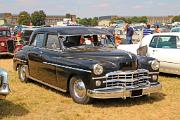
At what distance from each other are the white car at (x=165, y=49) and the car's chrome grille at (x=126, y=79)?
11.8 ft

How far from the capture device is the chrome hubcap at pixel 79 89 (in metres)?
7.99

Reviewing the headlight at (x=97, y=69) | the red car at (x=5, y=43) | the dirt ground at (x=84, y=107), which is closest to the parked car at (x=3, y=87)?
the dirt ground at (x=84, y=107)

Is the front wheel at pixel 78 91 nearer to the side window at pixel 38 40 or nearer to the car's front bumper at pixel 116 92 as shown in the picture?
the car's front bumper at pixel 116 92

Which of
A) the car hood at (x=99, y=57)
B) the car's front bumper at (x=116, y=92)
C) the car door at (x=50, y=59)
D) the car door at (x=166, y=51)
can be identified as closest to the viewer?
the car's front bumper at (x=116, y=92)

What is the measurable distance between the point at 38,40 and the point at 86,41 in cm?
160

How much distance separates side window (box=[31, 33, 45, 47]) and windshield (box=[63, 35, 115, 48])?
1.08 metres

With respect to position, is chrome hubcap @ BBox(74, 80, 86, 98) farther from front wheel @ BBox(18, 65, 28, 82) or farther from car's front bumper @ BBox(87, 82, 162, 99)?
front wheel @ BBox(18, 65, 28, 82)

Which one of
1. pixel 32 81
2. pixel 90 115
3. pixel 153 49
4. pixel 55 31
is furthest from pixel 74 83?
pixel 153 49

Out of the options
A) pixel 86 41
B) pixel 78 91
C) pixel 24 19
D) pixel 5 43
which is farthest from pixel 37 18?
pixel 78 91

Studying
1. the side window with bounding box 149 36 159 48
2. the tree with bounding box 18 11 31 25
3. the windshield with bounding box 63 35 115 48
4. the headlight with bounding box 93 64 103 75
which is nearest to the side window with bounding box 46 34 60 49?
the windshield with bounding box 63 35 115 48

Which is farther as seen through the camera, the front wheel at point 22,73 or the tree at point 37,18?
the tree at point 37,18

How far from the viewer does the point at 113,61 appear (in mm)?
7859

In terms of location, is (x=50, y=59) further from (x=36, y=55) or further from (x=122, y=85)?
(x=122, y=85)

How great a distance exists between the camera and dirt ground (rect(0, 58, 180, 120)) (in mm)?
7215
